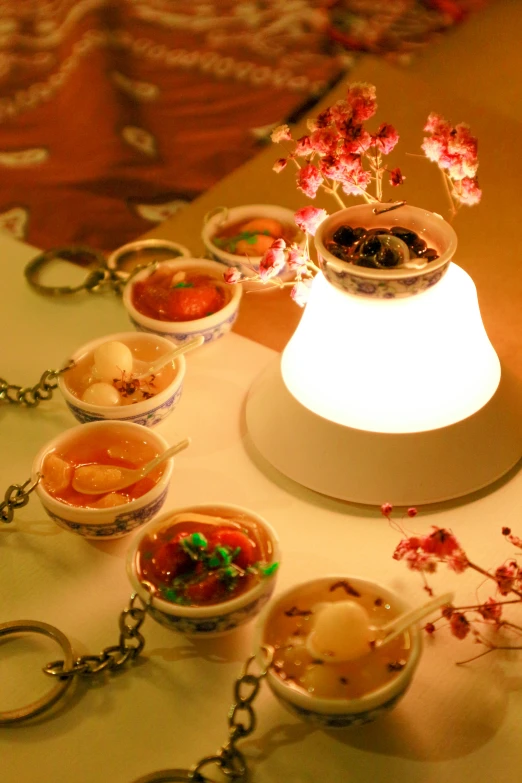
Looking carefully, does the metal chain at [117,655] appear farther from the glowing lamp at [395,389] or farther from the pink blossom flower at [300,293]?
the pink blossom flower at [300,293]

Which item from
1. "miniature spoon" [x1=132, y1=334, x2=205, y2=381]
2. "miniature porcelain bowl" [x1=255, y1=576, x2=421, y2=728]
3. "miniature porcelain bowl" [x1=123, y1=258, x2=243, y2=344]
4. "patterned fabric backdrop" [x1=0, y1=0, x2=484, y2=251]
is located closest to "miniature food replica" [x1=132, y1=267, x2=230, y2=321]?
"miniature porcelain bowl" [x1=123, y1=258, x2=243, y2=344]

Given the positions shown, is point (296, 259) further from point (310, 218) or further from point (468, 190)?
point (468, 190)

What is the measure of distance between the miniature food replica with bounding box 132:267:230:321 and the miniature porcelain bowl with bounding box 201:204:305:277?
58 millimetres

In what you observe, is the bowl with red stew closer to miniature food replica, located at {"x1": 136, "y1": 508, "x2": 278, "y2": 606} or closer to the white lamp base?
miniature food replica, located at {"x1": 136, "y1": 508, "x2": 278, "y2": 606}

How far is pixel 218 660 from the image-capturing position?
2.67 feet

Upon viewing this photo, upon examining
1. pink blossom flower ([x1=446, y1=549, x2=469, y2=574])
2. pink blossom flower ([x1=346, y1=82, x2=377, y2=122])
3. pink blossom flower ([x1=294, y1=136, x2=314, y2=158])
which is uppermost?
pink blossom flower ([x1=346, y1=82, x2=377, y2=122])

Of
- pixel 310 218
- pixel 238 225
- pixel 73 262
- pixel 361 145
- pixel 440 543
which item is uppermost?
pixel 361 145

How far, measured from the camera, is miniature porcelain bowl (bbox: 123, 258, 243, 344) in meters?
1.17

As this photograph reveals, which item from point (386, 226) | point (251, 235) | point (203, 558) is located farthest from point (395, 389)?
point (251, 235)

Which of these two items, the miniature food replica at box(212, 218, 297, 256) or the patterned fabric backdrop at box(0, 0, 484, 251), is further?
the patterned fabric backdrop at box(0, 0, 484, 251)

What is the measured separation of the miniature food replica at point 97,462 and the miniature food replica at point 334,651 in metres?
0.26

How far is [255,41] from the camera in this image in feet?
7.61

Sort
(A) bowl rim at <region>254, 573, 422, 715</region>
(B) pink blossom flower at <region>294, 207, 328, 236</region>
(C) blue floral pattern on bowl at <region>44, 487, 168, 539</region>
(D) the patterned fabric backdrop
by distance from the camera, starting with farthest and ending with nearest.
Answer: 1. (D) the patterned fabric backdrop
2. (B) pink blossom flower at <region>294, 207, 328, 236</region>
3. (C) blue floral pattern on bowl at <region>44, 487, 168, 539</region>
4. (A) bowl rim at <region>254, 573, 422, 715</region>

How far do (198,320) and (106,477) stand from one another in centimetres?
34
